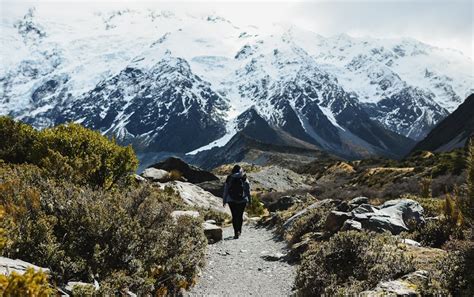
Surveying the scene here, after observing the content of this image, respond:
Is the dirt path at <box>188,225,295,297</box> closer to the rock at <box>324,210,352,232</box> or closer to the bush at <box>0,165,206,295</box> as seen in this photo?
the bush at <box>0,165,206,295</box>

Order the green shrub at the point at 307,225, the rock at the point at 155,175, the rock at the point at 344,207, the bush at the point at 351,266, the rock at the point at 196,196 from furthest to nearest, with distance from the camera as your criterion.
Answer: the rock at the point at 155,175 → the rock at the point at 196,196 → the rock at the point at 344,207 → the green shrub at the point at 307,225 → the bush at the point at 351,266

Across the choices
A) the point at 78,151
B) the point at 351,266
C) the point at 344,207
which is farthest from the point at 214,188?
the point at 351,266

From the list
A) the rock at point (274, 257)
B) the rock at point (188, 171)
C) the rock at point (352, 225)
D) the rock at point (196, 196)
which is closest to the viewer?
the rock at point (352, 225)

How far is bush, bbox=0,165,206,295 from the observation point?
778 cm

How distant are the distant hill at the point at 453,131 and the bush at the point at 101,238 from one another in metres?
117

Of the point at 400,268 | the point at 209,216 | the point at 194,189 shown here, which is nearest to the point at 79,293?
the point at 400,268

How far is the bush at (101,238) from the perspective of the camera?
25.5 ft

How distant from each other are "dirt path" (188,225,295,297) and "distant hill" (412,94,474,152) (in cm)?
11162

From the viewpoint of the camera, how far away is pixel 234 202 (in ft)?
57.2

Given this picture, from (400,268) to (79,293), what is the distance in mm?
5561

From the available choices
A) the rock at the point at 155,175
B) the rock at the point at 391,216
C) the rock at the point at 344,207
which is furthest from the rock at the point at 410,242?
the rock at the point at 155,175

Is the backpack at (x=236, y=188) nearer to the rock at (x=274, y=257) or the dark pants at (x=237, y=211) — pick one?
the dark pants at (x=237, y=211)

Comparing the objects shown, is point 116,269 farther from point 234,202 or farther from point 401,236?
point 234,202

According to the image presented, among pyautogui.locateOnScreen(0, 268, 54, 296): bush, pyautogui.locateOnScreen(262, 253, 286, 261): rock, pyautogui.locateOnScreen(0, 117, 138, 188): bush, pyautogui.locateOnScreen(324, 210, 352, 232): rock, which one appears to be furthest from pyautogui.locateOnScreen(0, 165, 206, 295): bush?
pyautogui.locateOnScreen(0, 117, 138, 188): bush
